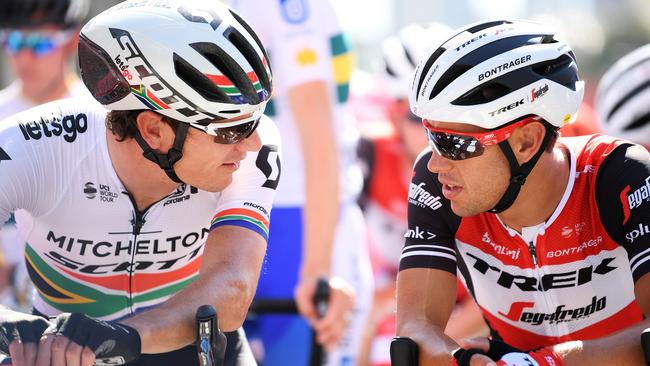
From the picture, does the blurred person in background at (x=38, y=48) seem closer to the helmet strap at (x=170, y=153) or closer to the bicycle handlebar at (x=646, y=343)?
the helmet strap at (x=170, y=153)

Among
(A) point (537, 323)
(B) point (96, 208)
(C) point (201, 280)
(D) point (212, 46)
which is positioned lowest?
(A) point (537, 323)

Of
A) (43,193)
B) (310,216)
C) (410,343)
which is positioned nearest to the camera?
(410,343)

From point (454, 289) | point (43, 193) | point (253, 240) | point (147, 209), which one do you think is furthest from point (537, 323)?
point (43, 193)

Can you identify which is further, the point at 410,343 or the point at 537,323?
the point at 537,323

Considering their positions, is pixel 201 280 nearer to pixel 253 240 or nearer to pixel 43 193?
pixel 253 240

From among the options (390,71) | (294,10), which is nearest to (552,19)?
(390,71)

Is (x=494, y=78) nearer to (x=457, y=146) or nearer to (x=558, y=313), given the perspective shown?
(x=457, y=146)

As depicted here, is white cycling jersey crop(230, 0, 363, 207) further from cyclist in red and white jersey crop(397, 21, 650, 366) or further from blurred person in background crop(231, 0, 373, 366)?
cyclist in red and white jersey crop(397, 21, 650, 366)

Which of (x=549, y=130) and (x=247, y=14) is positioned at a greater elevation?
(x=247, y=14)

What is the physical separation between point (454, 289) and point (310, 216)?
2160mm

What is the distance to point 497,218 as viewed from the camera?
4730mm

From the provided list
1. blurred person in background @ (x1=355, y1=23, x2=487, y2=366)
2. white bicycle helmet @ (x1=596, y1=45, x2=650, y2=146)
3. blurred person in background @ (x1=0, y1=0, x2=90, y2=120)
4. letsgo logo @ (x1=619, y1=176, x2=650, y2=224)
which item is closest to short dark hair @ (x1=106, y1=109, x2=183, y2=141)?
letsgo logo @ (x1=619, y1=176, x2=650, y2=224)

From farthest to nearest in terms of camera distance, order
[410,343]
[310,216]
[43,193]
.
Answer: [310,216]
[43,193]
[410,343]

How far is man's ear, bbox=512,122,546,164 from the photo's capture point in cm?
459
